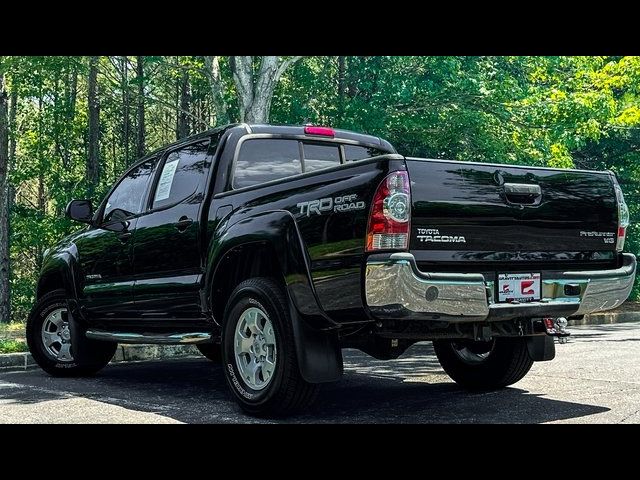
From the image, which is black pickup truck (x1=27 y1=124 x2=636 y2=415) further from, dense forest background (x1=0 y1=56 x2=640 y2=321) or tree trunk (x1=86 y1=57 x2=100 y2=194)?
tree trunk (x1=86 y1=57 x2=100 y2=194)

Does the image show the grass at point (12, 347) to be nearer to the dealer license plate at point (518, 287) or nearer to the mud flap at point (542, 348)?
the mud flap at point (542, 348)

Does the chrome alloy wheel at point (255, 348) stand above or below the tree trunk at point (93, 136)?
below

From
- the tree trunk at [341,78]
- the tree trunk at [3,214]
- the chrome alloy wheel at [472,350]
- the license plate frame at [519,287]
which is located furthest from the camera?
the tree trunk at [3,214]

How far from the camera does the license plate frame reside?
547 centimetres

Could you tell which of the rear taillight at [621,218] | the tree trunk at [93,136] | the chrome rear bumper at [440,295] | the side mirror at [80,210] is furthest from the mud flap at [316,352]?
the tree trunk at [93,136]

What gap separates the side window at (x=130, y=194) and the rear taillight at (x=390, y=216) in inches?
131

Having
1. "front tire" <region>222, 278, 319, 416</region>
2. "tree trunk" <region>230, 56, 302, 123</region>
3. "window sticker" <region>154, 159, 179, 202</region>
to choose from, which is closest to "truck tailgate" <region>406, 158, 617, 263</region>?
"front tire" <region>222, 278, 319, 416</region>

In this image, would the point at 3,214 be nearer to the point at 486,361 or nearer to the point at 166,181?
the point at 166,181

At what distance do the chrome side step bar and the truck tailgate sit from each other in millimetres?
2310

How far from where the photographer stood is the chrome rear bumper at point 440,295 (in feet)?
16.5

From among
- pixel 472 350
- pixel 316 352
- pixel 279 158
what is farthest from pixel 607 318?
pixel 316 352

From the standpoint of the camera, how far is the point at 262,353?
19.6 feet

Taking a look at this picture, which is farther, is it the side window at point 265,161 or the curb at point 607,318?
the curb at point 607,318
